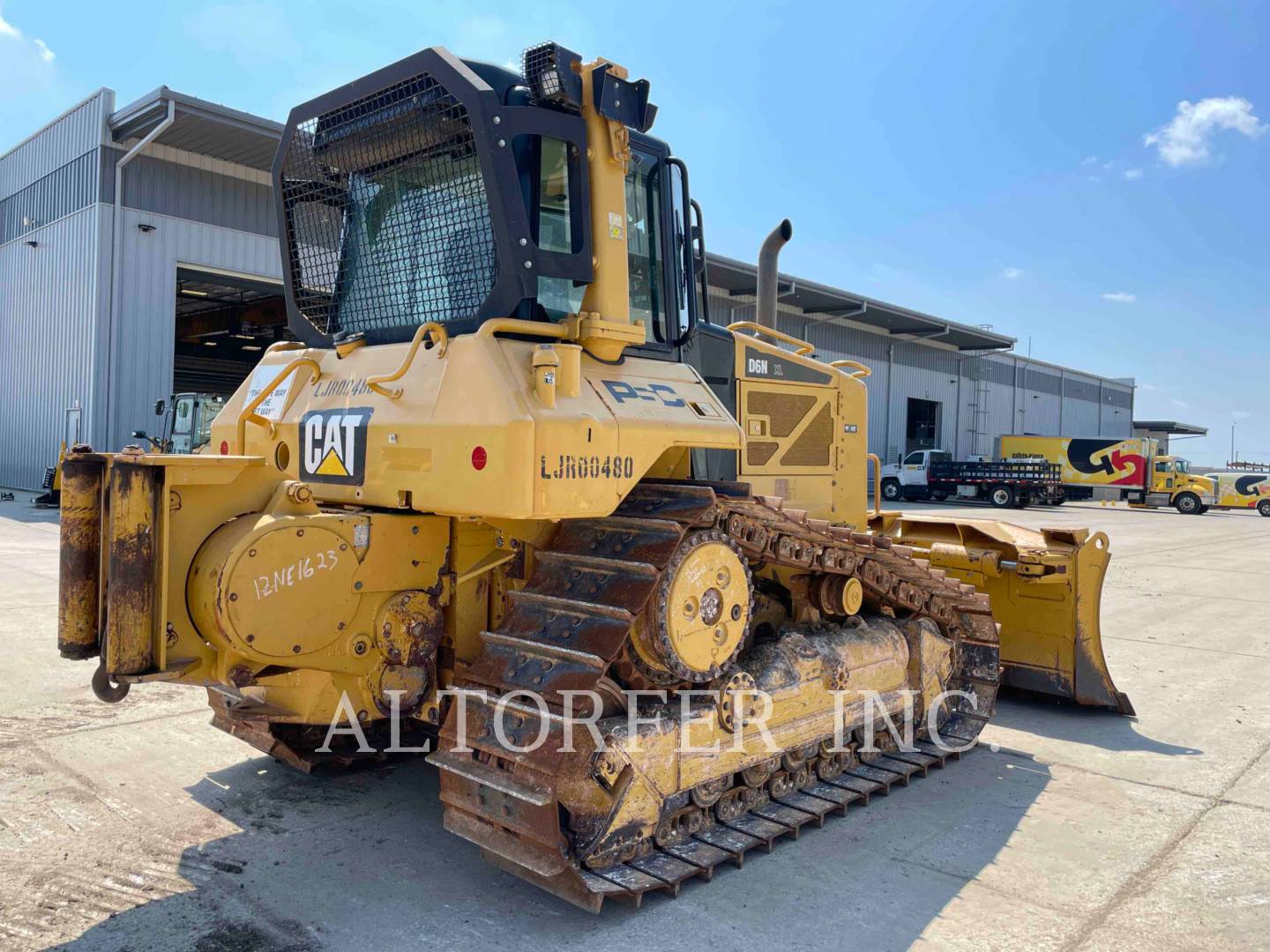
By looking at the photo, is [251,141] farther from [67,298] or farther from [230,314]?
[230,314]

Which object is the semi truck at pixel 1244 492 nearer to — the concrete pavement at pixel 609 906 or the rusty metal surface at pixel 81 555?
the concrete pavement at pixel 609 906

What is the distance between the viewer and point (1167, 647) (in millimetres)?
9305

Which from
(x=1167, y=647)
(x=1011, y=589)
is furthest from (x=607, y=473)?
(x=1167, y=647)

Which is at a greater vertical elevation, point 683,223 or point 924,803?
point 683,223

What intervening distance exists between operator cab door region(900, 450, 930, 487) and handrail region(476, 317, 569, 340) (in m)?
36.9

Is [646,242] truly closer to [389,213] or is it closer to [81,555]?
[389,213]

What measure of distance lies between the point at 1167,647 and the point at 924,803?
5.63m

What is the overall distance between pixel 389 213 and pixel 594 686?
2.60 m

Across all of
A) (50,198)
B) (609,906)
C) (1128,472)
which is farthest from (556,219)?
(1128,472)

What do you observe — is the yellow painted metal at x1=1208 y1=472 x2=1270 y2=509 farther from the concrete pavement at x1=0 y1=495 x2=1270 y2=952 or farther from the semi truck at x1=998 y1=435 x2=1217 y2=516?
the concrete pavement at x1=0 y1=495 x2=1270 y2=952

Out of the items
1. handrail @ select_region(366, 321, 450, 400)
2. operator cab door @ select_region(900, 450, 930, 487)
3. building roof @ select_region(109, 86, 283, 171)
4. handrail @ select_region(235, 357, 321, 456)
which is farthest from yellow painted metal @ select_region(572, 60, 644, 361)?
operator cab door @ select_region(900, 450, 930, 487)

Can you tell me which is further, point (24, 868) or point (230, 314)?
point (230, 314)

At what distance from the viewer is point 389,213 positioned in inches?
187

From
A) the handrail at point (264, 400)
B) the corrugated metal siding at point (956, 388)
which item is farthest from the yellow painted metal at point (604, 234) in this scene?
the corrugated metal siding at point (956, 388)
